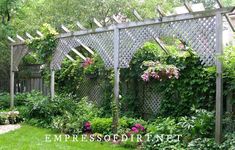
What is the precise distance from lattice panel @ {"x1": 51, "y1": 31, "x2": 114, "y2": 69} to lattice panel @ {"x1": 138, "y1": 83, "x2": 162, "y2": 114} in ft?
5.01

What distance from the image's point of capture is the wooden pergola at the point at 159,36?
5.55m

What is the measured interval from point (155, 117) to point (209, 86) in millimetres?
1805

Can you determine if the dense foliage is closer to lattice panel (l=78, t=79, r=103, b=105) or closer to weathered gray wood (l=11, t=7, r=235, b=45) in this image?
weathered gray wood (l=11, t=7, r=235, b=45)

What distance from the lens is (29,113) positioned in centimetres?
932

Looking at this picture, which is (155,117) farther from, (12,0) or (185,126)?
(12,0)

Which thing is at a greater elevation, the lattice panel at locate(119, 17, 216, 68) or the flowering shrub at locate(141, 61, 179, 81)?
the lattice panel at locate(119, 17, 216, 68)

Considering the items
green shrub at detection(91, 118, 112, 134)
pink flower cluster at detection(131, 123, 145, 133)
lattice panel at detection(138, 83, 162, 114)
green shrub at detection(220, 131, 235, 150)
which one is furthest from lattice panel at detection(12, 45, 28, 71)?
green shrub at detection(220, 131, 235, 150)

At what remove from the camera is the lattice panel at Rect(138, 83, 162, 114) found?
26.9ft

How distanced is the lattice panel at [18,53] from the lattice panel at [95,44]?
1740 mm

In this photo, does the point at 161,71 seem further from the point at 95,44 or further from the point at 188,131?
the point at 95,44

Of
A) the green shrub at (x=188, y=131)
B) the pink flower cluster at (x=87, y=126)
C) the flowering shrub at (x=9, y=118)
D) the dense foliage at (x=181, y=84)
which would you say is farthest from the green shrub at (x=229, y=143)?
the flowering shrub at (x=9, y=118)

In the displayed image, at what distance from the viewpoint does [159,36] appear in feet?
21.2

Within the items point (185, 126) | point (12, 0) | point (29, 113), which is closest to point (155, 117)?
point (185, 126)

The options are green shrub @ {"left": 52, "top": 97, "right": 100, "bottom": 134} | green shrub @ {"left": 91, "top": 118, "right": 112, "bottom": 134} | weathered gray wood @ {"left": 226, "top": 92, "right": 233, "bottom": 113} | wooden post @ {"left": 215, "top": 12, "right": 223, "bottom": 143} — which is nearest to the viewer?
wooden post @ {"left": 215, "top": 12, "right": 223, "bottom": 143}
